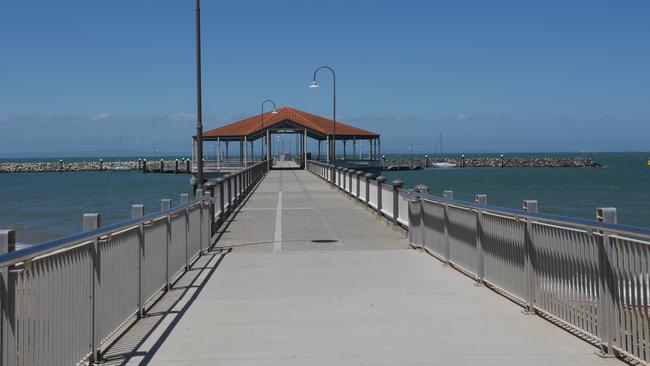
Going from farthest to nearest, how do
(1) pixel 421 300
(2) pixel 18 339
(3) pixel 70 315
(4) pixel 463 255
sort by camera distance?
1. (4) pixel 463 255
2. (1) pixel 421 300
3. (3) pixel 70 315
4. (2) pixel 18 339

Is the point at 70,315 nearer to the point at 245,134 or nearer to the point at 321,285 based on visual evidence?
the point at 321,285

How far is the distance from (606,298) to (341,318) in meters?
3.01

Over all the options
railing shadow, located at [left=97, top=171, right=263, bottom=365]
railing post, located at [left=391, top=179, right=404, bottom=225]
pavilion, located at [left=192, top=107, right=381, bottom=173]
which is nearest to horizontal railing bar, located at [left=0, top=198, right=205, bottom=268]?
railing shadow, located at [left=97, top=171, right=263, bottom=365]

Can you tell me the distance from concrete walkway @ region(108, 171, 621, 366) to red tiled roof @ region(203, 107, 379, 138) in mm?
62264

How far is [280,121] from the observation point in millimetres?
75500

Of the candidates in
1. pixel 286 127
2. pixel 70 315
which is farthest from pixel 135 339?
pixel 286 127

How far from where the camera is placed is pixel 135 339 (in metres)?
8.14

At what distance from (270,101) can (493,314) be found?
70.8 meters

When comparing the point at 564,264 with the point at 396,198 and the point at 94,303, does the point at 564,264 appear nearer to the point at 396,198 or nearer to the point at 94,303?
the point at 94,303

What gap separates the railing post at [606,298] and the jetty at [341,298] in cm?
2

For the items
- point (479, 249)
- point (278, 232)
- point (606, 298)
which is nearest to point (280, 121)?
point (278, 232)

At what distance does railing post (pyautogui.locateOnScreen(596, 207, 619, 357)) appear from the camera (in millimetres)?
7059

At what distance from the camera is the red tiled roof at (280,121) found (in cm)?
7788

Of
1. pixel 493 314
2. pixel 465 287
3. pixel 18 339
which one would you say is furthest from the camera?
pixel 465 287
